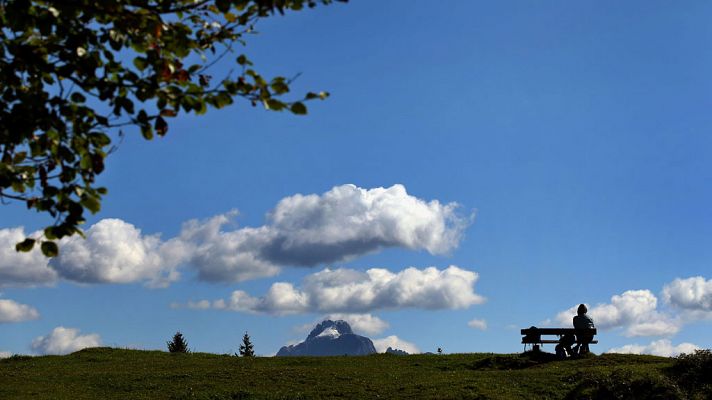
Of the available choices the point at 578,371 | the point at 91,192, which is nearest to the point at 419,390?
the point at 578,371

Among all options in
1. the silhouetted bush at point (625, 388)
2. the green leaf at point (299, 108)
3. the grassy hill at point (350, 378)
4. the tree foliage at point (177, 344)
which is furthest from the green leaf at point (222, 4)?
the tree foliage at point (177, 344)

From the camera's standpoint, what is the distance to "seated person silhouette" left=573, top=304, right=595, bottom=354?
134ft

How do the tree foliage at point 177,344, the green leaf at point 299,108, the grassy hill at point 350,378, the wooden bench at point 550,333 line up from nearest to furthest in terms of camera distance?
the green leaf at point 299,108, the grassy hill at point 350,378, the wooden bench at point 550,333, the tree foliage at point 177,344

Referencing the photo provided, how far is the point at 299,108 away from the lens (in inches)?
398

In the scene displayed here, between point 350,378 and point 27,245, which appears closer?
point 27,245

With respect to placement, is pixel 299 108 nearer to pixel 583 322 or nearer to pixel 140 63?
pixel 140 63

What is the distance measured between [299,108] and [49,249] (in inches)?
178

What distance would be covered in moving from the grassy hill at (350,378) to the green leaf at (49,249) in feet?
72.9

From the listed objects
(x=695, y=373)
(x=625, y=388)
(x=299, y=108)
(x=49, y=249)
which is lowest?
(x=625, y=388)

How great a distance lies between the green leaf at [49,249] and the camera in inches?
411

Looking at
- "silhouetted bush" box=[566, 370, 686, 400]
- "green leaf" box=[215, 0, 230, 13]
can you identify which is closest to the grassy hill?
"silhouetted bush" box=[566, 370, 686, 400]

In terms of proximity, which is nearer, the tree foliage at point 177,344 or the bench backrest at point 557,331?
the bench backrest at point 557,331

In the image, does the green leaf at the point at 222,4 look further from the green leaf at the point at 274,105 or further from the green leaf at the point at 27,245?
the green leaf at the point at 27,245

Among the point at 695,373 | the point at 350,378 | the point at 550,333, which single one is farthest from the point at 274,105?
the point at 550,333
